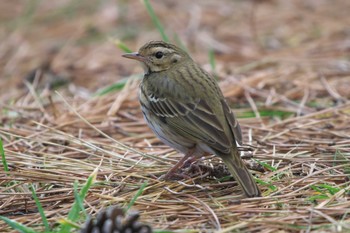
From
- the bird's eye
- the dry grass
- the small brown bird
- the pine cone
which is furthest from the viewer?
the bird's eye

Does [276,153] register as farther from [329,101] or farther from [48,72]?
[48,72]

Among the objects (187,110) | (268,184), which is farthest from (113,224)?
(187,110)

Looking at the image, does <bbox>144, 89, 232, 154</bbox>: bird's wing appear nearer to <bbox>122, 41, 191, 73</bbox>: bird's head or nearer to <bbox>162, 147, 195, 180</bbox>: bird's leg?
<bbox>162, 147, 195, 180</bbox>: bird's leg

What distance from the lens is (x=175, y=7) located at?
37.8 ft

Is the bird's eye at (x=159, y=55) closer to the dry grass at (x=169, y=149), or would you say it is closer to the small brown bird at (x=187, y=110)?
the small brown bird at (x=187, y=110)

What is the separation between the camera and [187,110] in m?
5.03

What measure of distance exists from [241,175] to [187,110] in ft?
2.68

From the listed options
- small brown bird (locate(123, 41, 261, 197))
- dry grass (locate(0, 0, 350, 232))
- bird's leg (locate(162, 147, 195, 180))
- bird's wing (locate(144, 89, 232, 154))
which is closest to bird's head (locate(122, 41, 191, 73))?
small brown bird (locate(123, 41, 261, 197))

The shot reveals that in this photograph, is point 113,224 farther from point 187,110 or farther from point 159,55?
point 159,55

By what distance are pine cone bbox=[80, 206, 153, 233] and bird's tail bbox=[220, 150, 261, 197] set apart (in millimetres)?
999

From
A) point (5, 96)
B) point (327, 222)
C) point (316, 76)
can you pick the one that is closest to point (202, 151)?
point (327, 222)

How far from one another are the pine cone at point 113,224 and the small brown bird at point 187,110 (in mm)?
1025

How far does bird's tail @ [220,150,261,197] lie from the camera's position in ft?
14.3

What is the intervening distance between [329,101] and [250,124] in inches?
42.6
